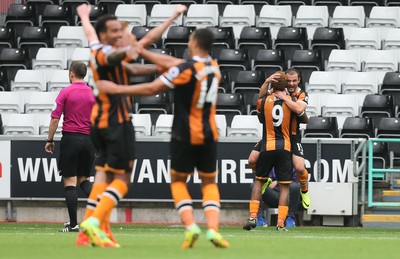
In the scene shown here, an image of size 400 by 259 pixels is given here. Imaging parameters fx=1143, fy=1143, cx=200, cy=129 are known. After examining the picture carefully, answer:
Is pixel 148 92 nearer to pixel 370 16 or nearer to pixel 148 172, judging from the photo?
pixel 148 172

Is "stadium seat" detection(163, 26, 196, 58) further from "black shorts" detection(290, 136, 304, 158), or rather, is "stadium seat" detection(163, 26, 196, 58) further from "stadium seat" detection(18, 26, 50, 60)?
"black shorts" detection(290, 136, 304, 158)

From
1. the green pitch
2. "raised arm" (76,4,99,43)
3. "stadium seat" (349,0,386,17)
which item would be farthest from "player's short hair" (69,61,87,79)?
"stadium seat" (349,0,386,17)

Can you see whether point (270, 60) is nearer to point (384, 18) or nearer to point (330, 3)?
point (384, 18)

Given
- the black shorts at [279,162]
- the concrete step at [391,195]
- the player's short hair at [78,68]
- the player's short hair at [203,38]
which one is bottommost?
the concrete step at [391,195]

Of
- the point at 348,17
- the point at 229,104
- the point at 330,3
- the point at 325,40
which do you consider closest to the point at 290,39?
the point at 325,40

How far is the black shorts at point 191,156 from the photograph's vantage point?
1076cm

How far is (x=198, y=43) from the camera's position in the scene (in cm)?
1056

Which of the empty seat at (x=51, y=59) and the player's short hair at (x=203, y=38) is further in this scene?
the empty seat at (x=51, y=59)

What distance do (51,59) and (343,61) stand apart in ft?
18.8

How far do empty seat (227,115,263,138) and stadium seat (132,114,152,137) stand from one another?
140cm

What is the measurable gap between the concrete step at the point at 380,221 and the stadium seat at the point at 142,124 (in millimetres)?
4133

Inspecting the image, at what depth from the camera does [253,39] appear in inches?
893

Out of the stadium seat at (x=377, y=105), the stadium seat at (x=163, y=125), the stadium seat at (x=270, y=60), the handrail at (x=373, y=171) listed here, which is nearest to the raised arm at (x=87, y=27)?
the handrail at (x=373, y=171)

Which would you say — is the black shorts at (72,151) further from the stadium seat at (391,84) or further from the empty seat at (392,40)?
the empty seat at (392,40)
